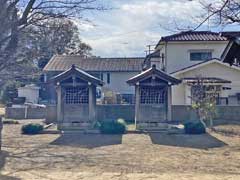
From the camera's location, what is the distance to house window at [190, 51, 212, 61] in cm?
3206

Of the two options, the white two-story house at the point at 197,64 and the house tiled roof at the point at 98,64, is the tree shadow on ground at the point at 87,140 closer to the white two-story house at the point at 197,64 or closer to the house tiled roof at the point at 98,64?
the white two-story house at the point at 197,64

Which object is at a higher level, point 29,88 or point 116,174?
point 29,88

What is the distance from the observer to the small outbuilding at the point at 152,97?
20.0m

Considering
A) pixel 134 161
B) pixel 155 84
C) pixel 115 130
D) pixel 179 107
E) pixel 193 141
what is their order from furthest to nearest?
pixel 179 107 → pixel 155 84 → pixel 115 130 → pixel 193 141 → pixel 134 161

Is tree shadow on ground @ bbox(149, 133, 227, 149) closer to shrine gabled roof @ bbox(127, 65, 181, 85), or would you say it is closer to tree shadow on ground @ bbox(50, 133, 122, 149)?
tree shadow on ground @ bbox(50, 133, 122, 149)

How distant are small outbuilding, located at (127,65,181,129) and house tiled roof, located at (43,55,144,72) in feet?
85.3

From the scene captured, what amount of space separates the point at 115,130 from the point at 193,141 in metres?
3.90

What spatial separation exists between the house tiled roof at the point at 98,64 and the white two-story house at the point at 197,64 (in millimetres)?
10648

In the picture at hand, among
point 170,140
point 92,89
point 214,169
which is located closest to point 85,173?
point 214,169

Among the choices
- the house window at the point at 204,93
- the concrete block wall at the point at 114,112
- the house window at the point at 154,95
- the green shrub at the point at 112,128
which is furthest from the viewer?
the concrete block wall at the point at 114,112

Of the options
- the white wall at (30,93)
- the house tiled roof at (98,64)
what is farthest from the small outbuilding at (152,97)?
the white wall at (30,93)

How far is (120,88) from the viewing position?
1850 inches

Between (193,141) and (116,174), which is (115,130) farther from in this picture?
(116,174)

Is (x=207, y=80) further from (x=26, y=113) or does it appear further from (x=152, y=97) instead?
(x=26, y=113)
